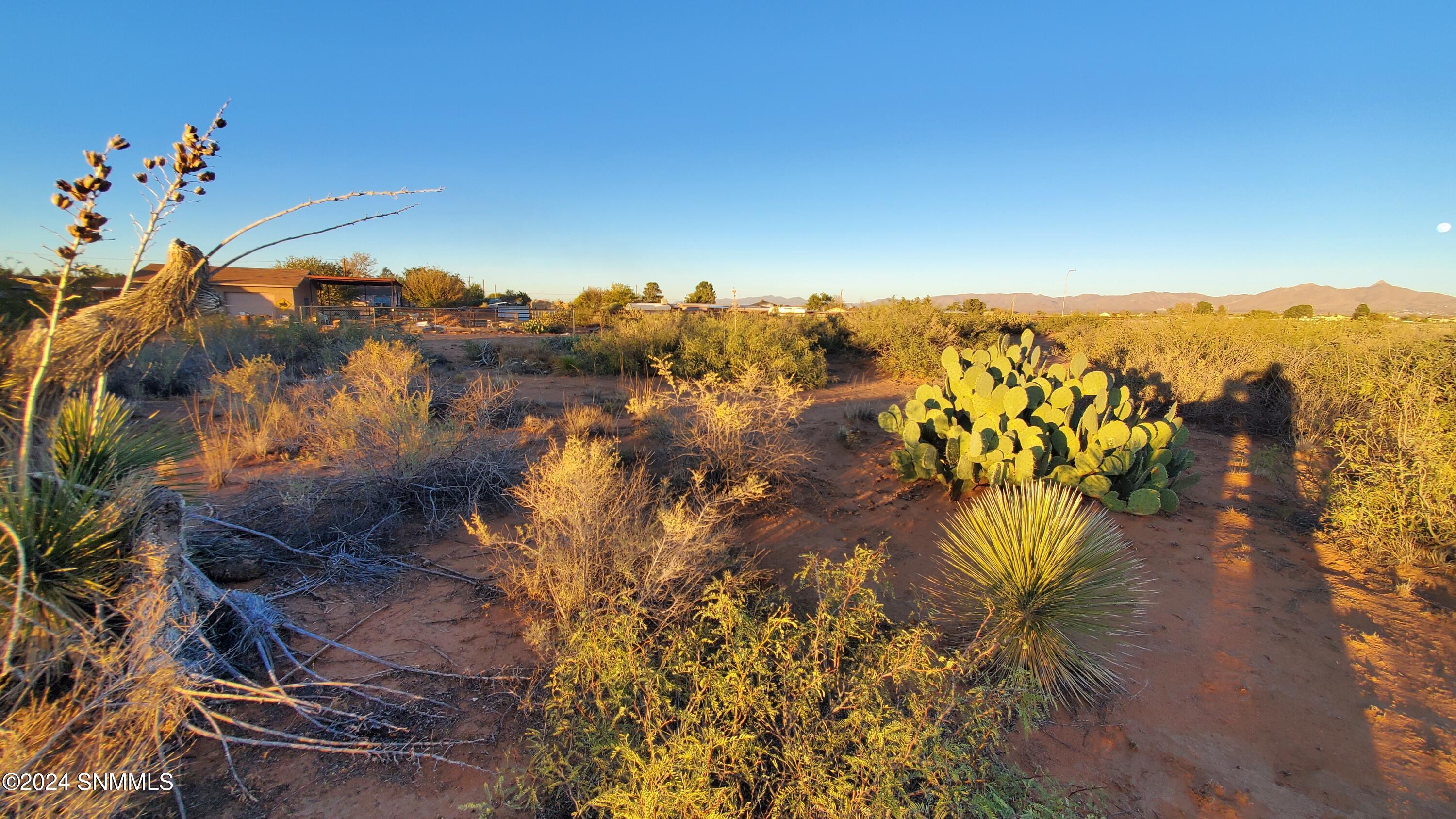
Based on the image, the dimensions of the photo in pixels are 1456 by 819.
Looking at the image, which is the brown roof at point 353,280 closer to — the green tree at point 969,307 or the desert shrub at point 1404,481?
the green tree at point 969,307

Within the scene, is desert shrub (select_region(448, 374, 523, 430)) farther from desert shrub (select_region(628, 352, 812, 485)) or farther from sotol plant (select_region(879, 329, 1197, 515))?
sotol plant (select_region(879, 329, 1197, 515))

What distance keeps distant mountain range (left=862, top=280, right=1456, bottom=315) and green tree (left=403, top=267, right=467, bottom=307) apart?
22.8 meters

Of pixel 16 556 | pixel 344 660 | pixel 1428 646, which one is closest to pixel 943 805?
pixel 344 660

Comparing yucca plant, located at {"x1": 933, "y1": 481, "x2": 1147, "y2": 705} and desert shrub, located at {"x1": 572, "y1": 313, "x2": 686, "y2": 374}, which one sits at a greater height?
desert shrub, located at {"x1": 572, "y1": 313, "x2": 686, "y2": 374}

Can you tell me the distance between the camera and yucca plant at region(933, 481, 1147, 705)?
2908 millimetres

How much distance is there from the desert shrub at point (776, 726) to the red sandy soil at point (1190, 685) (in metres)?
0.46

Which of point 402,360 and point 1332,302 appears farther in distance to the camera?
point 1332,302

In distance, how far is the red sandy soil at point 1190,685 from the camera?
2.33 m

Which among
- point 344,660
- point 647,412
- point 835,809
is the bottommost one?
point 344,660

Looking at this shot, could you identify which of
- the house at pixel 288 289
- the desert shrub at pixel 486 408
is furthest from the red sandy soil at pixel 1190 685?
the house at pixel 288 289

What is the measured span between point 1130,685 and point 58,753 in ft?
15.0

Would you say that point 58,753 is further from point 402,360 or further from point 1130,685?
point 402,360

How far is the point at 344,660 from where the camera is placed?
9.76 feet

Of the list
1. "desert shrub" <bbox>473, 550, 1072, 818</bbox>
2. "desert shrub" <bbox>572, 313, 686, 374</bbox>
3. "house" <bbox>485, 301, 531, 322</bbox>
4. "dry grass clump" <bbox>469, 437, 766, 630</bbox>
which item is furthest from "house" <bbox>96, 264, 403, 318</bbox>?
"desert shrub" <bbox>473, 550, 1072, 818</bbox>
